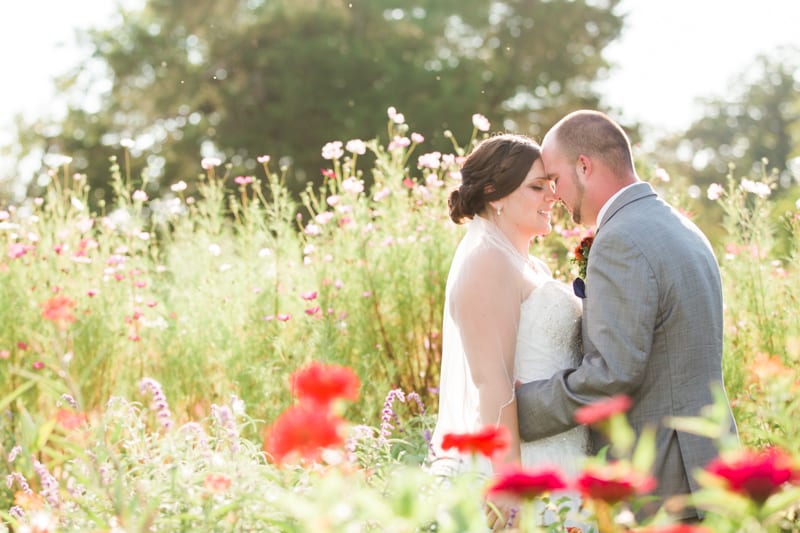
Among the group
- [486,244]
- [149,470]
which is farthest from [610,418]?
[486,244]

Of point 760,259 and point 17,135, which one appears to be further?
point 17,135

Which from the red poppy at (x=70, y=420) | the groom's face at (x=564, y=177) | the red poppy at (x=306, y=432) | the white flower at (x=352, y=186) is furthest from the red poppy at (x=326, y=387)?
the white flower at (x=352, y=186)

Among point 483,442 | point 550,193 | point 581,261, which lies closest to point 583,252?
point 581,261

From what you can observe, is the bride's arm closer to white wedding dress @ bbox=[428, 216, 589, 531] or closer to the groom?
white wedding dress @ bbox=[428, 216, 589, 531]

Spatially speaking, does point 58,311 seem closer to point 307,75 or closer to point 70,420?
point 70,420

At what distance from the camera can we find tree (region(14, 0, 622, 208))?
19.4m

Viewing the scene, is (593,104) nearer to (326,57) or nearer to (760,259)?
(326,57)

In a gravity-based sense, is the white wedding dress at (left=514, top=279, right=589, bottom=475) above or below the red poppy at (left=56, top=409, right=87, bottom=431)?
below

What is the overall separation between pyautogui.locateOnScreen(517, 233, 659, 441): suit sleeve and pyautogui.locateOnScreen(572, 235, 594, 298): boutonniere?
0.33m

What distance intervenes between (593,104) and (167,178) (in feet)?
34.0

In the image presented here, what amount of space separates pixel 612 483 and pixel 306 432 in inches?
19.6

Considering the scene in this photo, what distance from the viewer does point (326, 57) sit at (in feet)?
63.9

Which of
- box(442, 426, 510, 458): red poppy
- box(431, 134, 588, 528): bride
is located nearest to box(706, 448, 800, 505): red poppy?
box(442, 426, 510, 458): red poppy

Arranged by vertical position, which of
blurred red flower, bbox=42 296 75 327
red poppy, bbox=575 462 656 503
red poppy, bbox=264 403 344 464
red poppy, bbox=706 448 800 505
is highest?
blurred red flower, bbox=42 296 75 327
